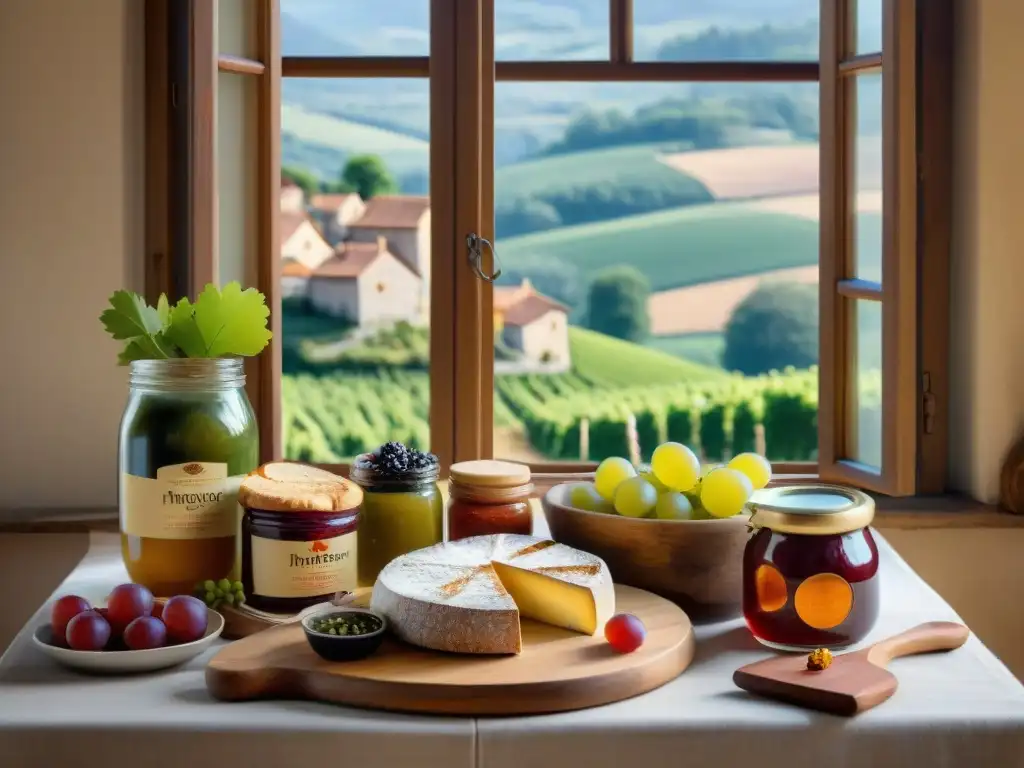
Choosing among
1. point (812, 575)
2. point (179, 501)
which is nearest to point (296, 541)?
point (179, 501)

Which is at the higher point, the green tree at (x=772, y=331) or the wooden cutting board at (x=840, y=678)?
the green tree at (x=772, y=331)

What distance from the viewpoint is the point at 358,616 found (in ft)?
4.72

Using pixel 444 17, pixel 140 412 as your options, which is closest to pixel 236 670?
pixel 140 412

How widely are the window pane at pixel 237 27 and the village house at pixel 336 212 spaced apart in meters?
3.80

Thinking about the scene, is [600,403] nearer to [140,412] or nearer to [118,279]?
[118,279]

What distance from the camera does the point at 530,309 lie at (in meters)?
6.40

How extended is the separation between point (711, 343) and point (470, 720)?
5302 millimetres

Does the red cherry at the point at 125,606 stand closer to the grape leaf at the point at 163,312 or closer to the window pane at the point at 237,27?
the grape leaf at the point at 163,312

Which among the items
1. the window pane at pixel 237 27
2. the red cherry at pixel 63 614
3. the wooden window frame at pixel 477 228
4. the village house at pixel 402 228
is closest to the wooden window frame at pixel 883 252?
the wooden window frame at pixel 477 228

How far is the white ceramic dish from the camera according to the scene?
4.57ft

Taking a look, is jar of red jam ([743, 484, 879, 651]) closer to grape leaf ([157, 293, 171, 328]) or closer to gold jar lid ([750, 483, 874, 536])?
gold jar lid ([750, 483, 874, 536])

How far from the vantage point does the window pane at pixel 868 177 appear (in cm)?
239

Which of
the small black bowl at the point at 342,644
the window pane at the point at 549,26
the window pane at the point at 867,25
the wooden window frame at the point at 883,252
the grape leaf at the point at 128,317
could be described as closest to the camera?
the small black bowl at the point at 342,644

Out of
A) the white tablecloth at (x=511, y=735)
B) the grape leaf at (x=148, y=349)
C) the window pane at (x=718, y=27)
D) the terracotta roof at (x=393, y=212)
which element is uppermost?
the window pane at (x=718, y=27)
